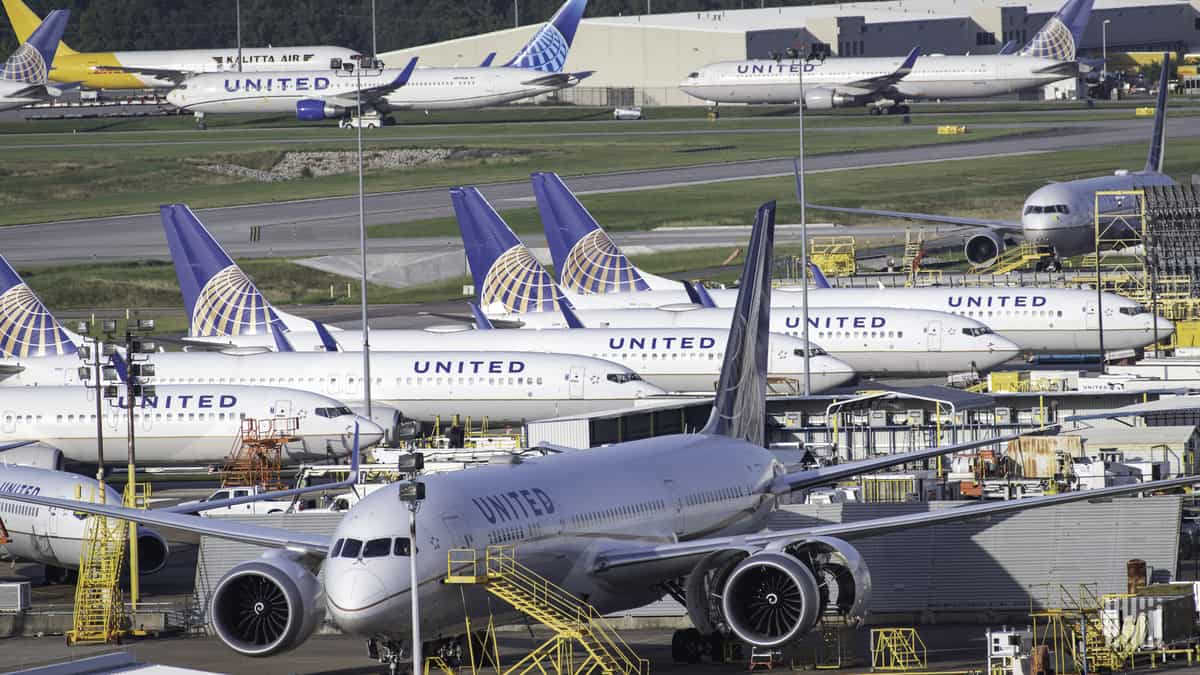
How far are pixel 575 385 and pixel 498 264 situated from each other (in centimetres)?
1623

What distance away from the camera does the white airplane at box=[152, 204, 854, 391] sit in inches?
2744

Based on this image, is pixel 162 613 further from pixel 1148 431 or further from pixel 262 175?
pixel 262 175

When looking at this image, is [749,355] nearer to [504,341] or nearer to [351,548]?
[351,548]

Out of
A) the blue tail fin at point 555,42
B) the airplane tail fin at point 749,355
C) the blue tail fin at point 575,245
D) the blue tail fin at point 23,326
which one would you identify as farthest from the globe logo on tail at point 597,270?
the blue tail fin at point 555,42

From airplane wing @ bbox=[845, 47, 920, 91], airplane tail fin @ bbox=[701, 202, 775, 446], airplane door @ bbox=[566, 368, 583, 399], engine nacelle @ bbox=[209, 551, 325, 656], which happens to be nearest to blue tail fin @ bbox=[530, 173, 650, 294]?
airplane door @ bbox=[566, 368, 583, 399]

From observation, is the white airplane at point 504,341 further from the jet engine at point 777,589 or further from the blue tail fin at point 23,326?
the jet engine at point 777,589

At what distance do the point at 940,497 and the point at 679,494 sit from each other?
12937mm

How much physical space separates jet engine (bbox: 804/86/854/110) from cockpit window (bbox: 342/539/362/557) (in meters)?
161

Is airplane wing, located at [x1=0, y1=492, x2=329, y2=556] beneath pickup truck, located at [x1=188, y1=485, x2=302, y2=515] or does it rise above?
above

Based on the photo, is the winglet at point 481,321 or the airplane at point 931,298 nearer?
the airplane at point 931,298

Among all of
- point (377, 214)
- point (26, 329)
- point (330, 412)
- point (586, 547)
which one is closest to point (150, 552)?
point (330, 412)

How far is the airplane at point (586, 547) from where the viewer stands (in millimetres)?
30031

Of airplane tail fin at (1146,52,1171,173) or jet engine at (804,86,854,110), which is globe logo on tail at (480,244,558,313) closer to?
airplane tail fin at (1146,52,1171,173)

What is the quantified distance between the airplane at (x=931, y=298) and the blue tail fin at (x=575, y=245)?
4 cm
